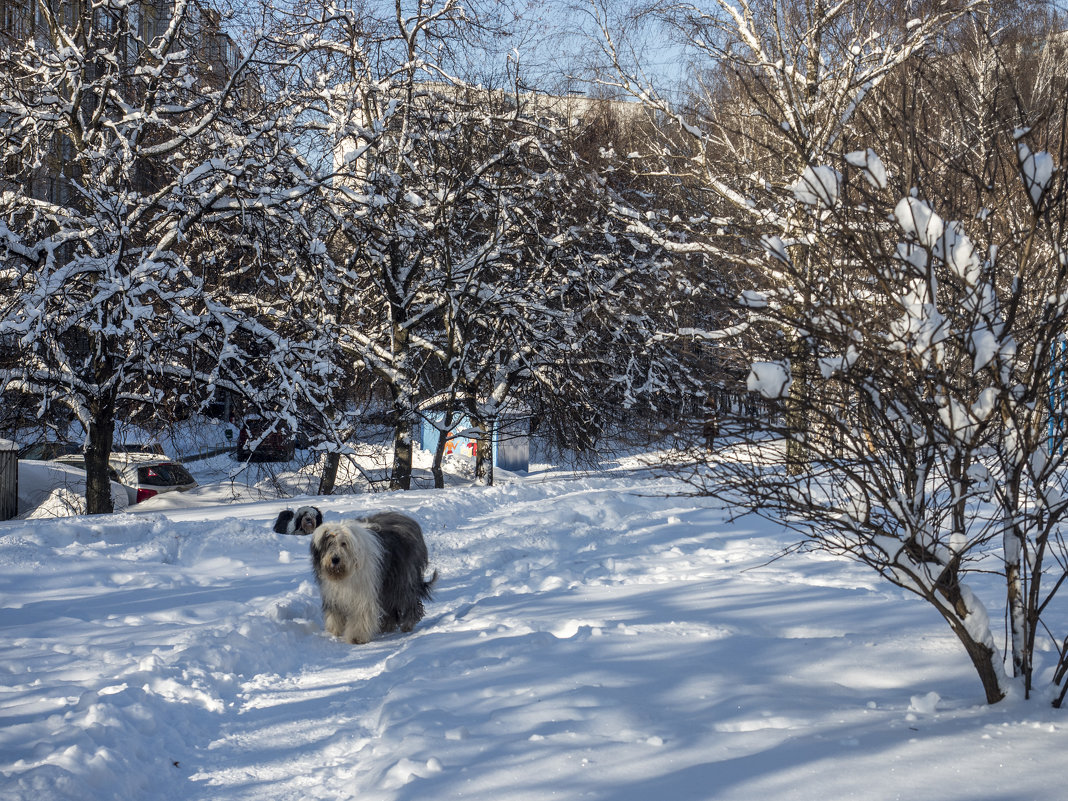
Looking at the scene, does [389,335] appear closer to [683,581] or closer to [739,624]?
[683,581]

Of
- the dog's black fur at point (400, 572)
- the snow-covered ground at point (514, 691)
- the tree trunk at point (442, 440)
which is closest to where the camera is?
the snow-covered ground at point (514, 691)

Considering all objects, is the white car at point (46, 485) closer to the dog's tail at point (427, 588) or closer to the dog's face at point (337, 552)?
the dog's tail at point (427, 588)

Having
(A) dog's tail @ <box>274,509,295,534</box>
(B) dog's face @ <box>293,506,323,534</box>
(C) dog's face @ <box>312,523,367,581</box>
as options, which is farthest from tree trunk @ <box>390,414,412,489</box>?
(C) dog's face @ <box>312,523,367,581</box>

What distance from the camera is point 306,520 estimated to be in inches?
379

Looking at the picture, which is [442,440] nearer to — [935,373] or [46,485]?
[46,485]

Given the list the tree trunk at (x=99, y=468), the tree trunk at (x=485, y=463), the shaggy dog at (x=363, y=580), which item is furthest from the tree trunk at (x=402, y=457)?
the shaggy dog at (x=363, y=580)

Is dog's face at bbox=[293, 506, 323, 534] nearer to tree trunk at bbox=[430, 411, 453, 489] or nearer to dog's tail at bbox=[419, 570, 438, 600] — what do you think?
dog's tail at bbox=[419, 570, 438, 600]

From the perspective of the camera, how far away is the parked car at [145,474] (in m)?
18.6

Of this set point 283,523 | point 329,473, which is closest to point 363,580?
point 283,523

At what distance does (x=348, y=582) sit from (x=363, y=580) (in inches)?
4.4

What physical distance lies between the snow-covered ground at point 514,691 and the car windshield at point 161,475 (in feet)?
35.4

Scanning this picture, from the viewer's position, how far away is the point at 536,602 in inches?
269

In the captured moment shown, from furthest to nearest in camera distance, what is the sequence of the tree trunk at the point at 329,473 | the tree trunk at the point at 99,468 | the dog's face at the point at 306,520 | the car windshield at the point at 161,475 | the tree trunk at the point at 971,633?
the car windshield at the point at 161,475
the tree trunk at the point at 329,473
the tree trunk at the point at 99,468
the dog's face at the point at 306,520
the tree trunk at the point at 971,633

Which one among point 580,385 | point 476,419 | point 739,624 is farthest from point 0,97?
point 739,624
